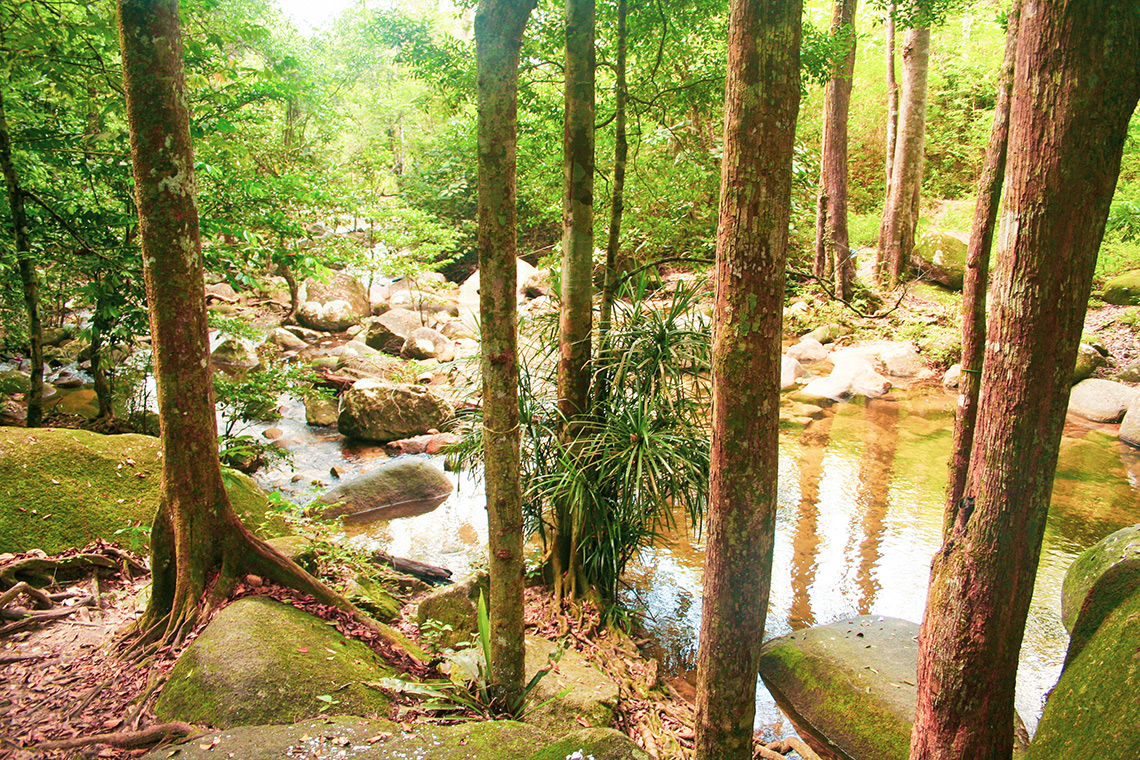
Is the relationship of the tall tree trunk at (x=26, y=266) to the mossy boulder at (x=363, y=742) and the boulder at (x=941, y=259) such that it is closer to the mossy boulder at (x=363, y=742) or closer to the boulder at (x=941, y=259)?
the mossy boulder at (x=363, y=742)

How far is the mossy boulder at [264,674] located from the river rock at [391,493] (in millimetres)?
3508

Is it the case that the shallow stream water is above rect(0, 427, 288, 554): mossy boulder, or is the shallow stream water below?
below

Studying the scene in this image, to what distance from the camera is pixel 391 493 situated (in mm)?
6824

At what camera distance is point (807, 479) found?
7242mm

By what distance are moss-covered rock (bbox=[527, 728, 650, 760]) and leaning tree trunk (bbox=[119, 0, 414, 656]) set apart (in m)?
1.64

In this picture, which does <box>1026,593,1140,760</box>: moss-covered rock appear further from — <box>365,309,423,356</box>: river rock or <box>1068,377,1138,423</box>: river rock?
<box>365,309,423,356</box>: river rock

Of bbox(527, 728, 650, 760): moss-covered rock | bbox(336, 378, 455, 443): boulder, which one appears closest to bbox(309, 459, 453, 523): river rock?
bbox(336, 378, 455, 443): boulder

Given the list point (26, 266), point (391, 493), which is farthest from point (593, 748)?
point (26, 266)

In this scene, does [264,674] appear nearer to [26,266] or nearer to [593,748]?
[593,748]

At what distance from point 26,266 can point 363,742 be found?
4.46m

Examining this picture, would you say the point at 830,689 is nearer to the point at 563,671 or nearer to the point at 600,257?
the point at 563,671

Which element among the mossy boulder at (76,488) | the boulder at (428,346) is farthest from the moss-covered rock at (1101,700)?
the boulder at (428,346)

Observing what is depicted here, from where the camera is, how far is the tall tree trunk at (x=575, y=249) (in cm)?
395

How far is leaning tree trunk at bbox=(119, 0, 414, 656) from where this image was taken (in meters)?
2.77
